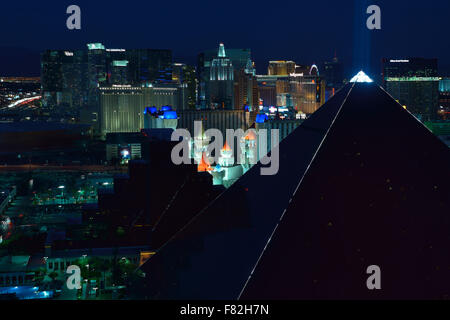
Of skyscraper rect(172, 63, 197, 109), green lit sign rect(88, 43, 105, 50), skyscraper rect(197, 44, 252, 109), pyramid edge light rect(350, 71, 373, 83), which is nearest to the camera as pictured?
pyramid edge light rect(350, 71, 373, 83)

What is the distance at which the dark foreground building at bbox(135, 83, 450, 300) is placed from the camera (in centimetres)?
208

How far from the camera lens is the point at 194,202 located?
1204 centimetres

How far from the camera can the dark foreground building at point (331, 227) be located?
6.81 ft

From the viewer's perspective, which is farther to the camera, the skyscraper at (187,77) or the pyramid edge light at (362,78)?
the skyscraper at (187,77)

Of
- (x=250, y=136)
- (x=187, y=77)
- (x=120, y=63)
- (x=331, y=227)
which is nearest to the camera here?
(x=331, y=227)

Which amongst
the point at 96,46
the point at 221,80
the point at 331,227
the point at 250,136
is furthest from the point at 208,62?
the point at 331,227

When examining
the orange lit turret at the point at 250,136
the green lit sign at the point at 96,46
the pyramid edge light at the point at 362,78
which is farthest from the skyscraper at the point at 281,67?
the pyramid edge light at the point at 362,78

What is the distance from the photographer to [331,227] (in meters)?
2.25

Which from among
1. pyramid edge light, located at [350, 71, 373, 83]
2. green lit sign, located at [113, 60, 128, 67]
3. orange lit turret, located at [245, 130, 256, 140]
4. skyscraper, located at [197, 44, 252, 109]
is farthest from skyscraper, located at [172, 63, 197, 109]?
pyramid edge light, located at [350, 71, 373, 83]

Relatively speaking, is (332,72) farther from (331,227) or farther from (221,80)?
(331,227)

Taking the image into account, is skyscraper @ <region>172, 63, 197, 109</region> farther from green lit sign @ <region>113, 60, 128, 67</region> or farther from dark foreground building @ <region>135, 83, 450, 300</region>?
dark foreground building @ <region>135, 83, 450, 300</region>

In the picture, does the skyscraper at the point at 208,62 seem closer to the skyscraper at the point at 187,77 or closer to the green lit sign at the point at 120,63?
the skyscraper at the point at 187,77

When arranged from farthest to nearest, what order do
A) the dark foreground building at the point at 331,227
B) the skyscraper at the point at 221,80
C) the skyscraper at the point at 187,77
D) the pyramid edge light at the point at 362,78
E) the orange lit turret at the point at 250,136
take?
the skyscraper at the point at 187,77 < the skyscraper at the point at 221,80 < the orange lit turret at the point at 250,136 < the pyramid edge light at the point at 362,78 < the dark foreground building at the point at 331,227
